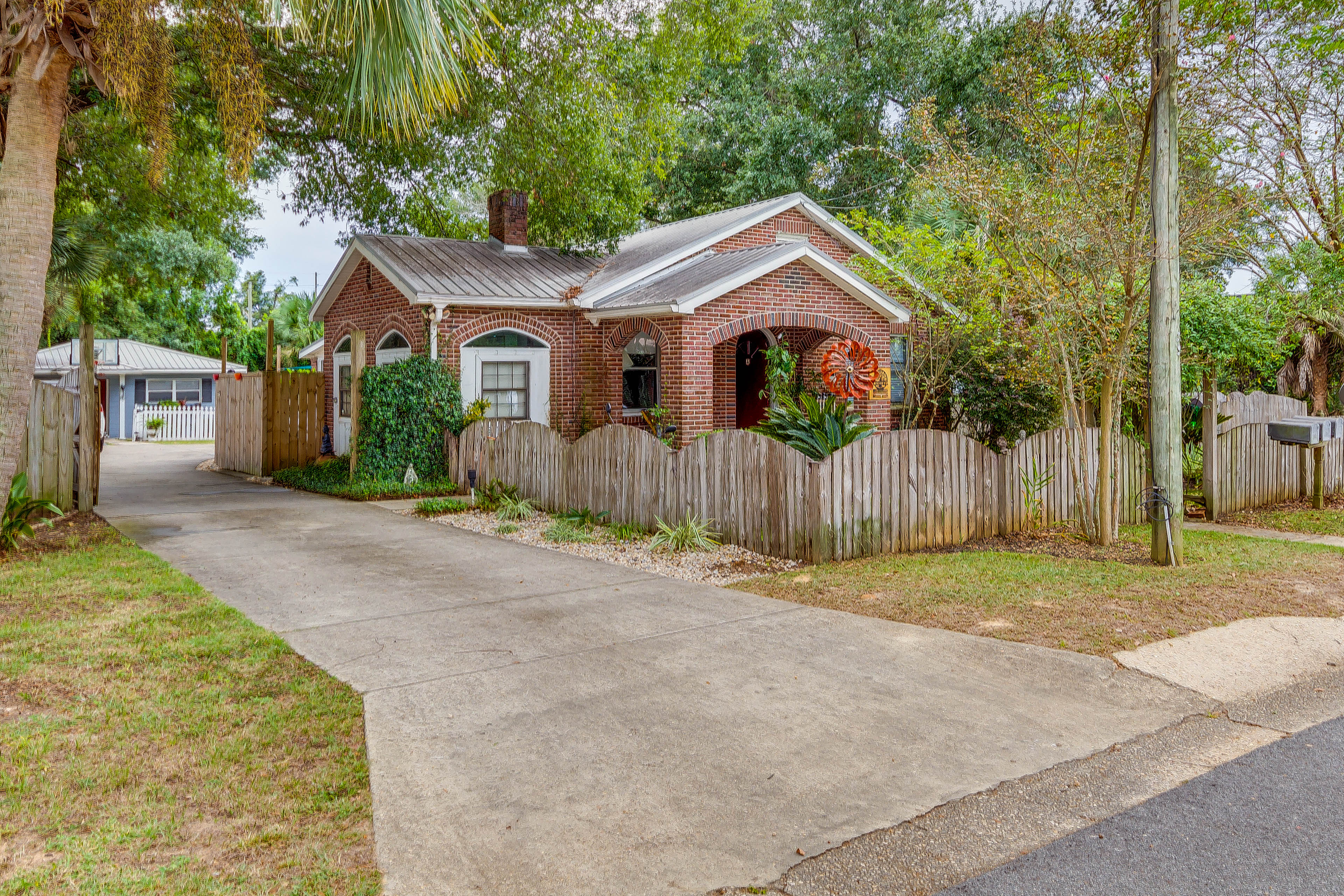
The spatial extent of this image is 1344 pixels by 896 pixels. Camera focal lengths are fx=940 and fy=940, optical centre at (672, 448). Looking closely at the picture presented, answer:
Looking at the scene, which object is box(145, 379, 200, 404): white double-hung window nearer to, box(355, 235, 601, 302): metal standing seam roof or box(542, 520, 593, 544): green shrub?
box(355, 235, 601, 302): metal standing seam roof

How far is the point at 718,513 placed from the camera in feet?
32.8

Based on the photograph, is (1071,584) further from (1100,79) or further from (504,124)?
(504,124)

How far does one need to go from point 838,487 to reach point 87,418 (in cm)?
929

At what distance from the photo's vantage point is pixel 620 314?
1485 cm

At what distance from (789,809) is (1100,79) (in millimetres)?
8688

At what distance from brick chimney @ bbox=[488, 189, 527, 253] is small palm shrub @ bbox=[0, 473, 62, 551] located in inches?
387

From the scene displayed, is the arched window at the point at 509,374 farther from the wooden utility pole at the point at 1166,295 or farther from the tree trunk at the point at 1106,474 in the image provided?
the wooden utility pole at the point at 1166,295

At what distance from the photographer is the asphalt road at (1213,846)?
131 inches

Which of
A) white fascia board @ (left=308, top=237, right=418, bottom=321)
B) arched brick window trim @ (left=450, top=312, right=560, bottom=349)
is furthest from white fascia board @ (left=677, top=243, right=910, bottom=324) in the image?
white fascia board @ (left=308, top=237, right=418, bottom=321)

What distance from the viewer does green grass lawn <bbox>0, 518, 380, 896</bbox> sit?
3.32 m

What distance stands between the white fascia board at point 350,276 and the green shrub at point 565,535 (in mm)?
5801

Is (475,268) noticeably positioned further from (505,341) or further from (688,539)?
(688,539)

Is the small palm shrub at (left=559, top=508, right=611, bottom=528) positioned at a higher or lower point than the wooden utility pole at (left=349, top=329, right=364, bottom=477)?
lower

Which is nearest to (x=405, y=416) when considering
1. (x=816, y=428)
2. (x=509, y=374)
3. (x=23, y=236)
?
(x=509, y=374)
